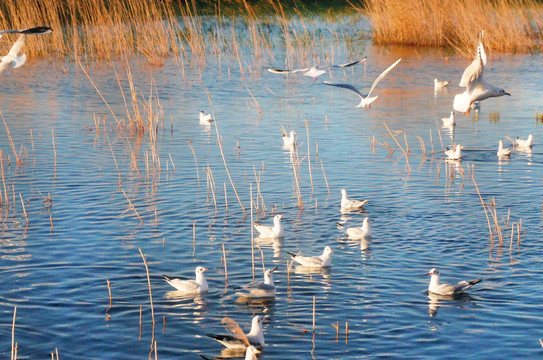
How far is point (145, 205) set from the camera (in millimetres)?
12242

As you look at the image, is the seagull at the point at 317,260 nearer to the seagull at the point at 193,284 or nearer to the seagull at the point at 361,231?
the seagull at the point at 361,231

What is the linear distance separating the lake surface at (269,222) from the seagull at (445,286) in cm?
11

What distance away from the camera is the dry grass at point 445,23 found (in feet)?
93.4

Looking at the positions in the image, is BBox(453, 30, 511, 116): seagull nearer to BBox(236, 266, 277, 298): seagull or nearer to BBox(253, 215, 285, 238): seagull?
BBox(253, 215, 285, 238): seagull

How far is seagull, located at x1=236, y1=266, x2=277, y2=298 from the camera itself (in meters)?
8.31

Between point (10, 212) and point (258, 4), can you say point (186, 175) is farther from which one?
point (258, 4)

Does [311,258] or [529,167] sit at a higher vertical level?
[311,258]

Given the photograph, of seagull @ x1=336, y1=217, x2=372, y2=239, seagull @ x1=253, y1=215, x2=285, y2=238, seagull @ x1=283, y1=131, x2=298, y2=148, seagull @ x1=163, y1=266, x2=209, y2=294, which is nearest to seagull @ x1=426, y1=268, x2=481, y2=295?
seagull @ x1=336, y1=217, x2=372, y2=239

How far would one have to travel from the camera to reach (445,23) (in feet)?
103

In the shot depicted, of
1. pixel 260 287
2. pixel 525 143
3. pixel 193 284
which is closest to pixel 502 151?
pixel 525 143

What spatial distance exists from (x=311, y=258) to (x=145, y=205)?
12.4ft

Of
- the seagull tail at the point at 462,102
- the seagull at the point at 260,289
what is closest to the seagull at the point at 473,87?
the seagull tail at the point at 462,102

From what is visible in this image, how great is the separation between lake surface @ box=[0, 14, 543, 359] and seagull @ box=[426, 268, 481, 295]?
112 millimetres

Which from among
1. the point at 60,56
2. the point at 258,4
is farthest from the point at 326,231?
the point at 258,4
